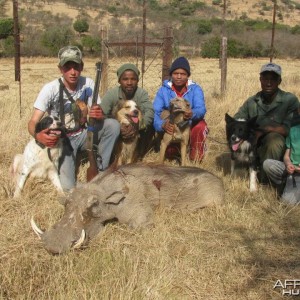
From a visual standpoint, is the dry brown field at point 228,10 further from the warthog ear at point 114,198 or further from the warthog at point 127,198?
the warthog ear at point 114,198

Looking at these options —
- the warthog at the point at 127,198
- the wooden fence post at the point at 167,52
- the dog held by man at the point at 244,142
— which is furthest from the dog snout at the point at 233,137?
the wooden fence post at the point at 167,52

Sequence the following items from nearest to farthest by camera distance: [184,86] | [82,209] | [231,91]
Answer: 1. [82,209]
2. [184,86]
3. [231,91]

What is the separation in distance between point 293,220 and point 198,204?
1074mm

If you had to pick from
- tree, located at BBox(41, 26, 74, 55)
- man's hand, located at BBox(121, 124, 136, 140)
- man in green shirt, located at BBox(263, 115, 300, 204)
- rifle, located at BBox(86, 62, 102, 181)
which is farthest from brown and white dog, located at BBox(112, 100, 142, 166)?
tree, located at BBox(41, 26, 74, 55)

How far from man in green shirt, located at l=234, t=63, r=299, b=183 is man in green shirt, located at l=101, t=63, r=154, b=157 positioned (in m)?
1.42

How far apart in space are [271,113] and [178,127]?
54.6 inches

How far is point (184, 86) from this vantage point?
23.3 feet

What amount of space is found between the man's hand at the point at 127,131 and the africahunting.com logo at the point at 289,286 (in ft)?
11.4

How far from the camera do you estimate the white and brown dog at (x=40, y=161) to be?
5.47m

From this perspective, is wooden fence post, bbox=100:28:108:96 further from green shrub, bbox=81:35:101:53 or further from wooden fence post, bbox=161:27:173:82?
green shrub, bbox=81:35:101:53

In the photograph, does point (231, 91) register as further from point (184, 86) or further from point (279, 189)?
point (279, 189)

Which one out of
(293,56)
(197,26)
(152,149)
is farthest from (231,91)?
(197,26)

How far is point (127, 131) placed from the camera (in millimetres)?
6727

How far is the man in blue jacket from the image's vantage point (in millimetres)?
6934
